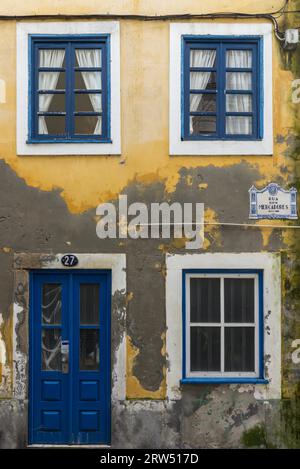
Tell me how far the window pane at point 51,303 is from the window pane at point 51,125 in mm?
2021

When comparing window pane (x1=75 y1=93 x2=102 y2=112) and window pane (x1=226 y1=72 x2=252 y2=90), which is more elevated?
window pane (x1=226 y1=72 x2=252 y2=90)

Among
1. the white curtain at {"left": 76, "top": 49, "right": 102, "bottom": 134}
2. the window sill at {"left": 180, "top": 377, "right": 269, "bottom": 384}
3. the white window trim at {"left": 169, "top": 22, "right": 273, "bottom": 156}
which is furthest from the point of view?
the white curtain at {"left": 76, "top": 49, "right": 102, "bottom": 134}

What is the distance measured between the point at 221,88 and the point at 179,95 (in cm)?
58

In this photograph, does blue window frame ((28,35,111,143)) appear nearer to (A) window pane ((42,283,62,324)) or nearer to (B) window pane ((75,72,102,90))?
(B) window pane ((75,72,102,90))

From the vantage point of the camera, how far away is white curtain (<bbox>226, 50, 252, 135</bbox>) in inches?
335

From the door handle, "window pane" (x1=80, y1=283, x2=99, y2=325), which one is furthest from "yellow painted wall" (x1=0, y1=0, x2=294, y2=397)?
the door handle

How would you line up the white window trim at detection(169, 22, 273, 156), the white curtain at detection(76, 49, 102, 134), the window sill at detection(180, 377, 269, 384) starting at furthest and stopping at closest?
the white curtain at detection(76, 49, 102, 134)
the white window trim at detection(169, 22, 273, 156)
the window sill at detection(180, 377, 269, 384)

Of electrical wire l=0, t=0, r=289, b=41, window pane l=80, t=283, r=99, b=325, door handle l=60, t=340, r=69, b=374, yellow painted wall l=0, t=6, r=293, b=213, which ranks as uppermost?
electrical wire l=0, t=0, r=289, b=41

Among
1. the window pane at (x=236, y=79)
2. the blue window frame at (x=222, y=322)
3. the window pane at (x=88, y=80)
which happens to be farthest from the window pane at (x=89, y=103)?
the blue window frame at (x=222, y=322)

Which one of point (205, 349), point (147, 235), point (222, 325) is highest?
point (147, 235)

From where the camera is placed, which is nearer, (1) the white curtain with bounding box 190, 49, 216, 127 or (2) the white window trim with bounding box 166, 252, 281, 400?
(2) the white window trim with bounding box 166, 252, 281, 400

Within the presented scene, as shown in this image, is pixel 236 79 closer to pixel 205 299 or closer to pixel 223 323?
pixel 205 299

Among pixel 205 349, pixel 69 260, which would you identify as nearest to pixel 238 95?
pixel 69 260

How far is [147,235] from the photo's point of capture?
27.5 feet
